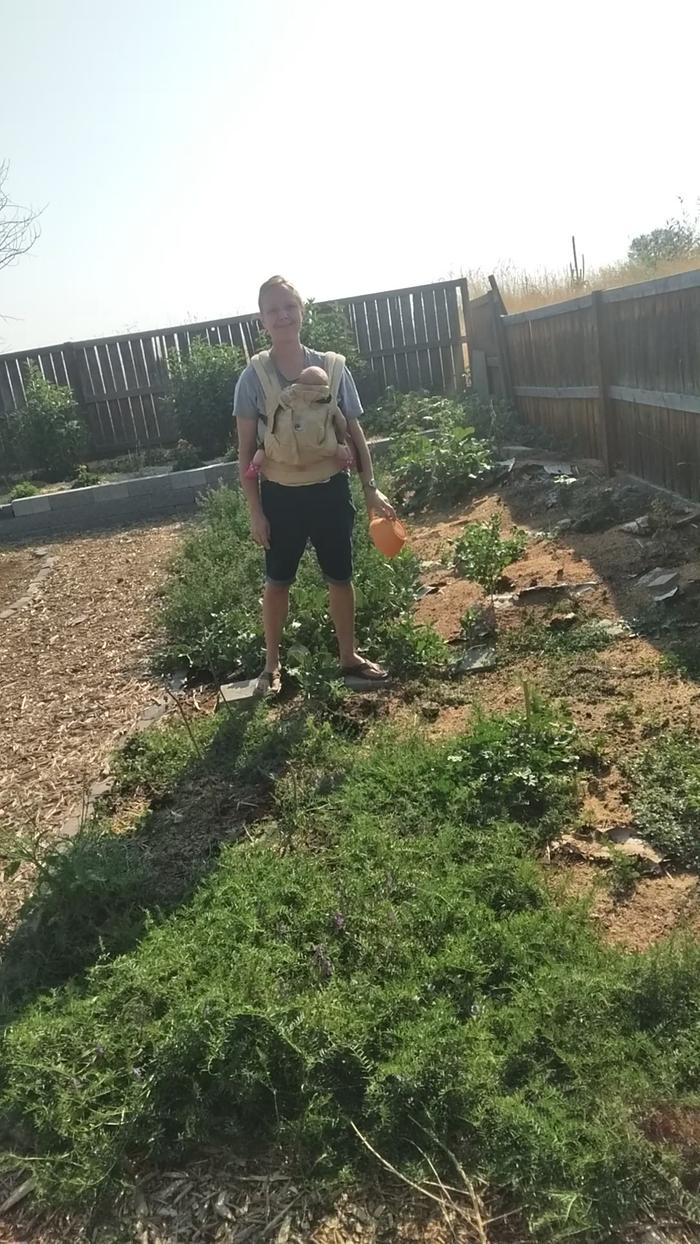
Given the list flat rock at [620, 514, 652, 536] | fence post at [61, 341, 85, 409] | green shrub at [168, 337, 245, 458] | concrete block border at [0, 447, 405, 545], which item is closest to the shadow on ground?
flat rock at [620, 514, 652, 536]

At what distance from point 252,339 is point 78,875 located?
11860mm

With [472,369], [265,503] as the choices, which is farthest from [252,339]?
[265,503]

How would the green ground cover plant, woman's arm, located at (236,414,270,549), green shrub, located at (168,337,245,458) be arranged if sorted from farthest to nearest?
1. green shrub, located at (168,337,245,458)
2. woman's arm, located at (236,414,270,549)
3. the green ground cover plant

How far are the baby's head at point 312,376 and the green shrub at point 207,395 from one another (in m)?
8.48

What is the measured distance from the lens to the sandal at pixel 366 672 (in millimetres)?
4207

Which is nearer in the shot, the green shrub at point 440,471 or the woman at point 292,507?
the woman at point 292,507

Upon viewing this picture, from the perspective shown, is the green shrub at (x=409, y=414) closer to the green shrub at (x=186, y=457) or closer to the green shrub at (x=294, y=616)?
the green shrub at (x=186, y=457)

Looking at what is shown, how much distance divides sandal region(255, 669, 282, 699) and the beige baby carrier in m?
1.00

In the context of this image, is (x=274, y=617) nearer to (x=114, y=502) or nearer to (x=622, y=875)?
(x=622, y=875)

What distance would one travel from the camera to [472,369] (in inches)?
496

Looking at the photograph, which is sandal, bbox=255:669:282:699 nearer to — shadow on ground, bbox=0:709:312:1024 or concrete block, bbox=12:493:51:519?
shadow on ground, bbox=0:709:312:1024

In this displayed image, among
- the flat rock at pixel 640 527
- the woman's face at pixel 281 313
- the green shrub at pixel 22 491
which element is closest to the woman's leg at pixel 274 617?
the woman's face at pixel 281 313

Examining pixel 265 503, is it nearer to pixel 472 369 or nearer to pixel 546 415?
pixel 546 415

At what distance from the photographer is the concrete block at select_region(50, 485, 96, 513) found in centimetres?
1043
